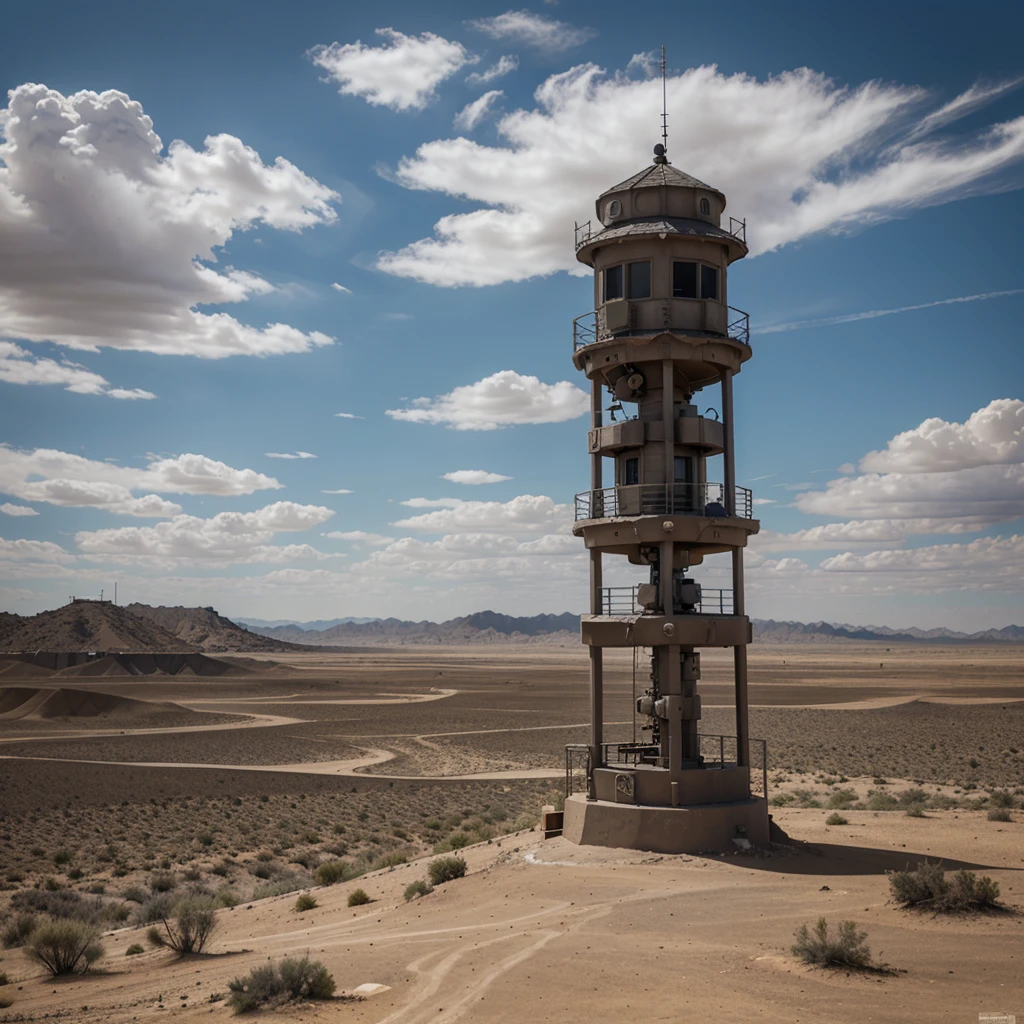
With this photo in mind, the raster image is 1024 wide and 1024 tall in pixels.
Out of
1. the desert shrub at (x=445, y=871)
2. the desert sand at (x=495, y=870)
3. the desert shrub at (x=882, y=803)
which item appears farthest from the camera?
the desert shrub at (x=882, y=803)

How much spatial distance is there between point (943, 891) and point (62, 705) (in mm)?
72555

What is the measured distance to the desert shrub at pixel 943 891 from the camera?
14.5 metres

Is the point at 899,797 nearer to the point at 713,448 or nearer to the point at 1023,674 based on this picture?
the point at 713,448

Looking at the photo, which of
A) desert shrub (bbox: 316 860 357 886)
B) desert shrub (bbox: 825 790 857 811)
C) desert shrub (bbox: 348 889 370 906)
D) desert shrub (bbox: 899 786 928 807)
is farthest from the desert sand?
desert shrub (bbox: 316 860 357 886)

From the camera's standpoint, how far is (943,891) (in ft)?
47.9

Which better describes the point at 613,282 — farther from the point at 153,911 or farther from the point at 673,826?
the point at 153,911

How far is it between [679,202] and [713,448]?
6080 millimetres

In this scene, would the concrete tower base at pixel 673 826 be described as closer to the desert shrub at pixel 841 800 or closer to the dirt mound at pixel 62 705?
the desert shrub at pixel 841 800

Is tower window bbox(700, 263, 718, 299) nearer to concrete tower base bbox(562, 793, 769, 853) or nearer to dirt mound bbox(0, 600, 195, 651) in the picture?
concrete tower base bbox(562, 793, 769, 853)

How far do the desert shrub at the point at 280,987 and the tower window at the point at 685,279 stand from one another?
55.9 feet

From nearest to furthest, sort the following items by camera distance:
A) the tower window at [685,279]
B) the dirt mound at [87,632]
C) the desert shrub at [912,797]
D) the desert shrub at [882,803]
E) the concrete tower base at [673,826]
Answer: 1. the concrete tower base at [673,826]
2. the tower window at [685,279]
3. the desert shrub at [882,803]
4. the desert shrub at [912,797]
5. the dirt mound at [87,632]

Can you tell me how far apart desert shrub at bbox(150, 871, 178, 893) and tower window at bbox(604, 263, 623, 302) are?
18.6 m

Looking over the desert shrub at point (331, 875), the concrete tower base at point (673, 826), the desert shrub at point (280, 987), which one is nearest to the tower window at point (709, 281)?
the concrete tower base at point (673, 826)

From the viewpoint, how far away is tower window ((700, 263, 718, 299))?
23891mm
